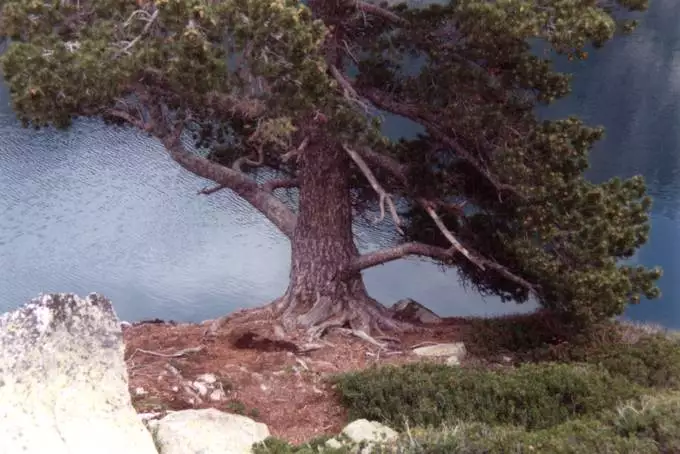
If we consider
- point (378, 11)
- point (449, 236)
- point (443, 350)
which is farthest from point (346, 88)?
point (443, 350)

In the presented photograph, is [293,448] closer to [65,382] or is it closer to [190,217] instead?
[65,382]

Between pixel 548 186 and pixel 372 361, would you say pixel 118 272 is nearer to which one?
pixel 372 361

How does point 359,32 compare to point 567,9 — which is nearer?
point 567,9

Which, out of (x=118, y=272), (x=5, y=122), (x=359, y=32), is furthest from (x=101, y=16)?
(x=5, y=122)

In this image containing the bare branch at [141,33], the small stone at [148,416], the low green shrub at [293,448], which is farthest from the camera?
the small stone at [148,416]

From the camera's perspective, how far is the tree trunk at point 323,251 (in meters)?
7.92

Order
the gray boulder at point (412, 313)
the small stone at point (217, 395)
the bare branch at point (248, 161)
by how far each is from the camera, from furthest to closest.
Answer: the gray boulder at point (412, 313) → the bare branch at point (248, 161) → the small stone at point (217, 395)

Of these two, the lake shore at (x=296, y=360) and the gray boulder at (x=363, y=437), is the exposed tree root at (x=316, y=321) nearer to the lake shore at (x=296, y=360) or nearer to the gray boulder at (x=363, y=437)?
the lake shore at (x=296, y=360)

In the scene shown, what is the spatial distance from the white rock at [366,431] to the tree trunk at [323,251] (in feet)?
7.71

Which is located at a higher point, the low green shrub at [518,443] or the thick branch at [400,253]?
the thick branch at [400,253]

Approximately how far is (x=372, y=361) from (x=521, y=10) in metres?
3.82

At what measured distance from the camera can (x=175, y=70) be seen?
495 cm

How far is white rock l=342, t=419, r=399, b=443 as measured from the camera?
504 centimetres

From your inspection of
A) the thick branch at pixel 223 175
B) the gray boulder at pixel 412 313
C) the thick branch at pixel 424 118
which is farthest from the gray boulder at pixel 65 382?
the gray boulder at pixel 412 313
